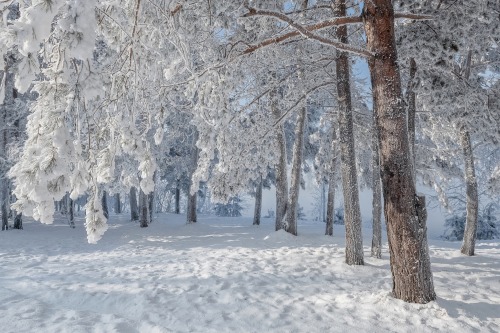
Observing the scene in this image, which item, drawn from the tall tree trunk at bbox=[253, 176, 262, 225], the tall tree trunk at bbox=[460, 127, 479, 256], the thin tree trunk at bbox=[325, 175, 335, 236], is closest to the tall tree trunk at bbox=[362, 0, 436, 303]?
the tall tree trunk at bbox=[460, 127, 479, 256]

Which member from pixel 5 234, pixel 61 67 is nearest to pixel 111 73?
pixel 61 67

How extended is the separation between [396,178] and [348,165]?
10.4 ft

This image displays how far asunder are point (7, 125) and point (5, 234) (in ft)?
17.3

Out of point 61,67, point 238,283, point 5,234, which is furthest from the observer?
point 5,234

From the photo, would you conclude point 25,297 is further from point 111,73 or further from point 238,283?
point 111,73

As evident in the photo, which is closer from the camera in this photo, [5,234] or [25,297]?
[25,297]

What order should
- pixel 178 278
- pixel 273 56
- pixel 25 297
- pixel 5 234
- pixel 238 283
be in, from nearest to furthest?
pixel 25 297 < pixel 238 283 < pixel 178 278 < pixel 273 56 < pixel 5 234

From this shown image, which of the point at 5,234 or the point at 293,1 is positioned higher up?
the point at 293,1

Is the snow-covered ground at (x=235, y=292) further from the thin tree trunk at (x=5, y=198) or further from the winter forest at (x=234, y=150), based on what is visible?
the thin tree trunk at (x=5, y=198)

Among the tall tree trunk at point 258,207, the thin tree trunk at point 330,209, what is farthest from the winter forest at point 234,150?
the tall tree trunk at point 258,207

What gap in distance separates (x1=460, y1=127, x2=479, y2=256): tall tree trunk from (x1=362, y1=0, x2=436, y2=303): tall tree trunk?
6.69m

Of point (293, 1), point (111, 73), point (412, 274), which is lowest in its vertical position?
point (412, 274)

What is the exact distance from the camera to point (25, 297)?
6.50m

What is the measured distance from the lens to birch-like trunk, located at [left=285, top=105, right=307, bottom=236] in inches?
496
